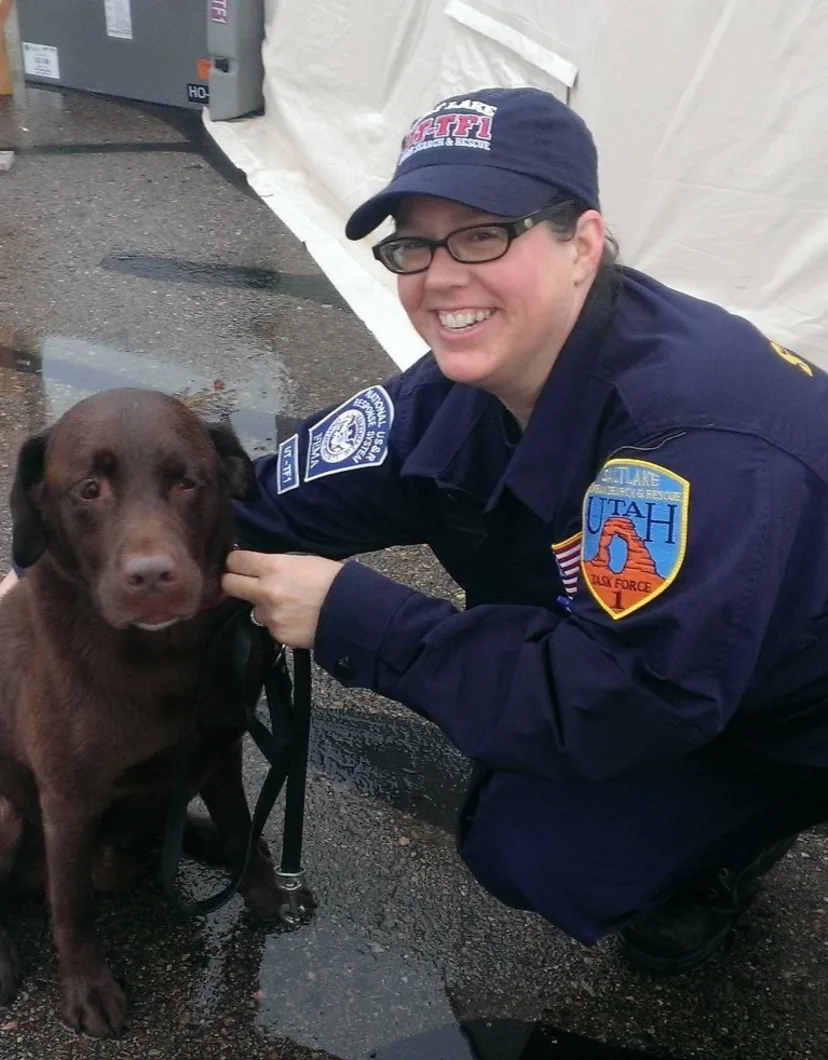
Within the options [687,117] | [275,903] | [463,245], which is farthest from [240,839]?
[687,117]

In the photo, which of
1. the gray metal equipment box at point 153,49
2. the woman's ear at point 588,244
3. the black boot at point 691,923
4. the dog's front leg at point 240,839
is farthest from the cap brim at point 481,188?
the gray metal equipment box at point 153,49

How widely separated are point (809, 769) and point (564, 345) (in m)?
0.83

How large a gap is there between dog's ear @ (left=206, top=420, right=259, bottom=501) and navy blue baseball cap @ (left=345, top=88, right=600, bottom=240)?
504mm

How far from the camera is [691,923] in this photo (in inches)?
83.0

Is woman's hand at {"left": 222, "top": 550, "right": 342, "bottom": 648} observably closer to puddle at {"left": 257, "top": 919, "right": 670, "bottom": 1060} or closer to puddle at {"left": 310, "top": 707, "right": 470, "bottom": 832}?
puddle at {"left": 257, "top": 919, "right": 670, "bottom": 1060}

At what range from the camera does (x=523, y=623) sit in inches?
71.7

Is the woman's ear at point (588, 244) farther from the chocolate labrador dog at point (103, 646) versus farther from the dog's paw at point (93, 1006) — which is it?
the dog's paw at point (93, 1006)

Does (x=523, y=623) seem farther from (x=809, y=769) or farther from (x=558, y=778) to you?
(x=809, y=769)

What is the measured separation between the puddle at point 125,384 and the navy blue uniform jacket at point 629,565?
204 centimetres

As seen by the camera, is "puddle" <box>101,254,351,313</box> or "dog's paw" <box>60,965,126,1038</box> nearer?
"dog's paw" <box>60,965,126,1038</box>

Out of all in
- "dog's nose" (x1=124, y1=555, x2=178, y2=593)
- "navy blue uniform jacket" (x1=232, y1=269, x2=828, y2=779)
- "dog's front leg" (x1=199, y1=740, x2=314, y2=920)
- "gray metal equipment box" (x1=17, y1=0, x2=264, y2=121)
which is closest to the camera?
"navy blue uniform jacket" (x1=232, y1=269, x2=828, y2=779)

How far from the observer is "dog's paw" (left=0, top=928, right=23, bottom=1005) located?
2.06 metres

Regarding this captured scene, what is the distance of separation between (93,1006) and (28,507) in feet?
3.00

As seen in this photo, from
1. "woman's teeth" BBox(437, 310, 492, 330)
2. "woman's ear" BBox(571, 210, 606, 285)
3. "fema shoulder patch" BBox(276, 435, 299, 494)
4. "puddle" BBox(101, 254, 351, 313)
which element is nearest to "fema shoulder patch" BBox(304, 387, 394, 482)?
"fema shoulder patch" BBox(276, 435, 299, 494)
